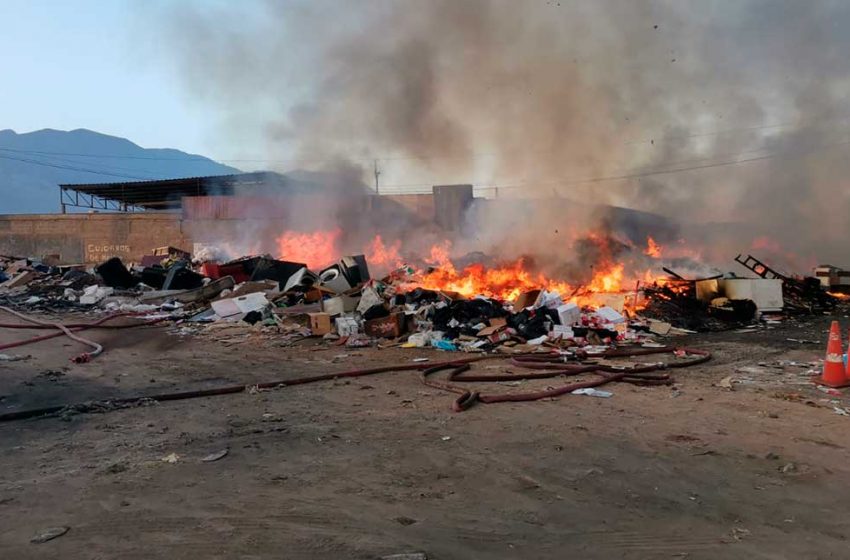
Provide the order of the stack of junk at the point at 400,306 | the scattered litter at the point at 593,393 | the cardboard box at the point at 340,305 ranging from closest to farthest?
the scattered litter at the point at 593,393
the stack of junk at the point at 400,306
the cardboard box at the point at 340,305

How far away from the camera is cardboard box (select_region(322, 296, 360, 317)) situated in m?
9.57

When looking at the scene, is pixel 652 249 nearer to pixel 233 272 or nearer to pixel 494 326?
pixel 494 326

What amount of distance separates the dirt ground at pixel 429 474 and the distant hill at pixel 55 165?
350ft

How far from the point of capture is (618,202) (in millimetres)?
15250

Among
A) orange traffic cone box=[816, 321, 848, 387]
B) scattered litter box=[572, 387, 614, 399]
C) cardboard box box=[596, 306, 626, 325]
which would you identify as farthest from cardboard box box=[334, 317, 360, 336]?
orange traffic cone box=[816, 321, 848, 387]

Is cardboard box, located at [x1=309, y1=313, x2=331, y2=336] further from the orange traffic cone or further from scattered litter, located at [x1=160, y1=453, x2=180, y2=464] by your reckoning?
the orange traffic cone

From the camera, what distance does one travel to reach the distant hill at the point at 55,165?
4267 inches

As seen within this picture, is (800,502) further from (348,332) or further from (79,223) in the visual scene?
(79,223)

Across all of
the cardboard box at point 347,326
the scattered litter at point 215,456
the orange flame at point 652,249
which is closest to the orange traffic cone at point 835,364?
the scattered litter at point 215,456

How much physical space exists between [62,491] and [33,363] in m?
4.86

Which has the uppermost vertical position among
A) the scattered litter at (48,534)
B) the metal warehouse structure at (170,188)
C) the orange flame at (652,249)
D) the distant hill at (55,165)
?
the distant hill at (55,165)

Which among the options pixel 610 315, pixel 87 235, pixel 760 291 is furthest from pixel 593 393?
pixel 87 235

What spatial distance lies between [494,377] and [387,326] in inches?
136

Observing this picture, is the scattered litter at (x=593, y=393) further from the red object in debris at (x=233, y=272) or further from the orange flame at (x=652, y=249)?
the orange flame at (x=652, y=249)
